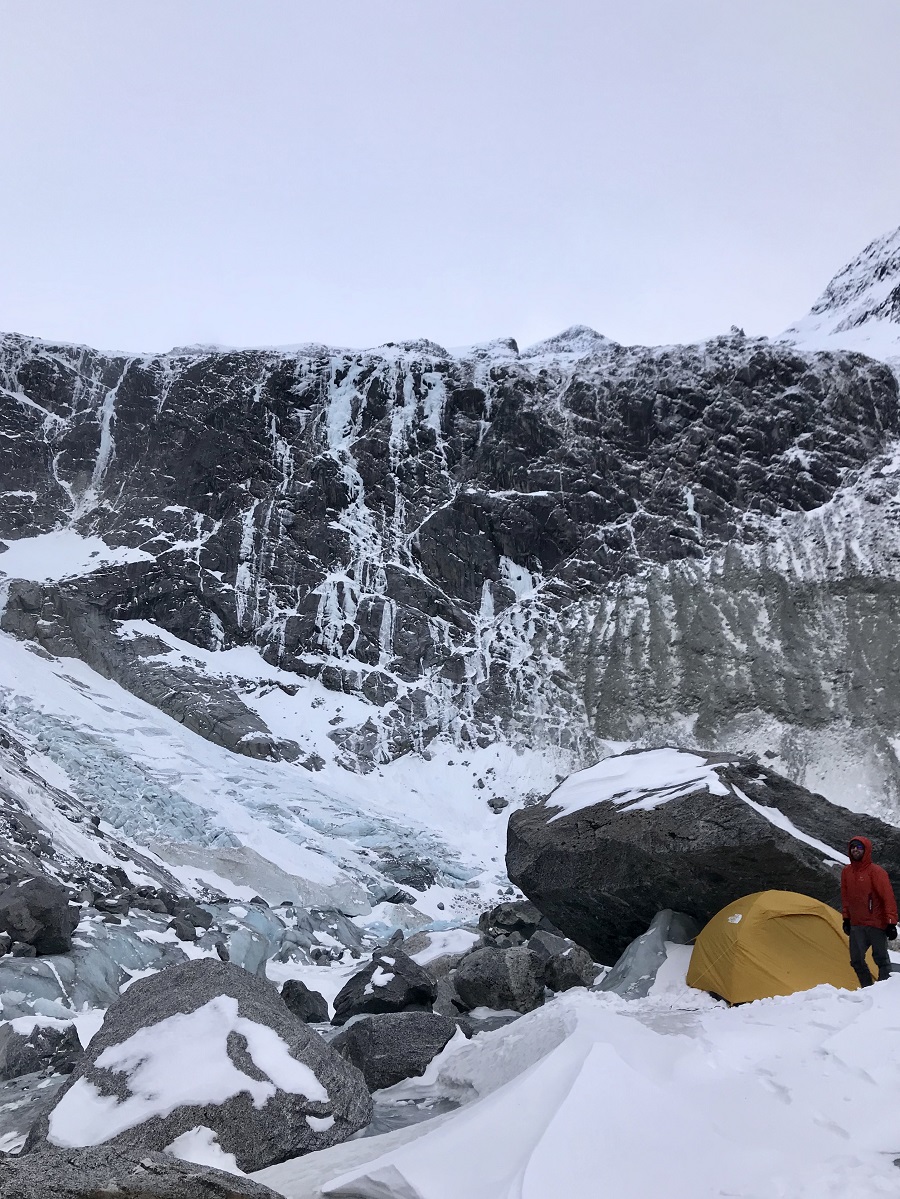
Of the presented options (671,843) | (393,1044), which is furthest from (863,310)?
(393,1044)

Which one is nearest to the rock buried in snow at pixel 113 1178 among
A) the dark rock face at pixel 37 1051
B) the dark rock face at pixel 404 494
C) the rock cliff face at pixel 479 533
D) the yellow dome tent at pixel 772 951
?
the yellow dome tent at pixel 772 951

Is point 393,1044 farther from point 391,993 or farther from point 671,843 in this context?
point 671,843

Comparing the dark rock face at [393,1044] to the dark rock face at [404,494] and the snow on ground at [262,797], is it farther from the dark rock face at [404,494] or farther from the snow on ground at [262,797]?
the dark rock face at [404,494]

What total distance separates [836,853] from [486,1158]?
7.67 m

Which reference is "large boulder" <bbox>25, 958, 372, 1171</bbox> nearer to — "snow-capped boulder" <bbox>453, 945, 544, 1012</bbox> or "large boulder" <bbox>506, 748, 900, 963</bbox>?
"snow-capped boulder" <bbox>453, 945, 544, 1012</bbox>

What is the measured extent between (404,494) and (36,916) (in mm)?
66247

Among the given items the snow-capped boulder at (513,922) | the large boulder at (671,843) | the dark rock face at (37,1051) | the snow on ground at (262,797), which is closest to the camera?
the dark rock face at (37,1051)

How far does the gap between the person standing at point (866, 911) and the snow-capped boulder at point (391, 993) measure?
6062 millimetres

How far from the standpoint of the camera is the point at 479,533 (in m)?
75.9

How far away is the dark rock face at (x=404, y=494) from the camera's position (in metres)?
64.6

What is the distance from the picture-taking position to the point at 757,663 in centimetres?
5988

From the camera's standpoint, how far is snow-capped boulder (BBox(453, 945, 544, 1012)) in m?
12.0

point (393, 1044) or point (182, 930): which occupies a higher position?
point (393, 1044)

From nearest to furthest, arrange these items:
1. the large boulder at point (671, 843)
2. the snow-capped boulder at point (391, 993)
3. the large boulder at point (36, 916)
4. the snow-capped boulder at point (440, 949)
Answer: the large boulder at point (671, 843) → the snow-capped boulder at point (391, 993) → the large boulder at point (36, 916) → the snow-capped boulder at point (440, 949)
